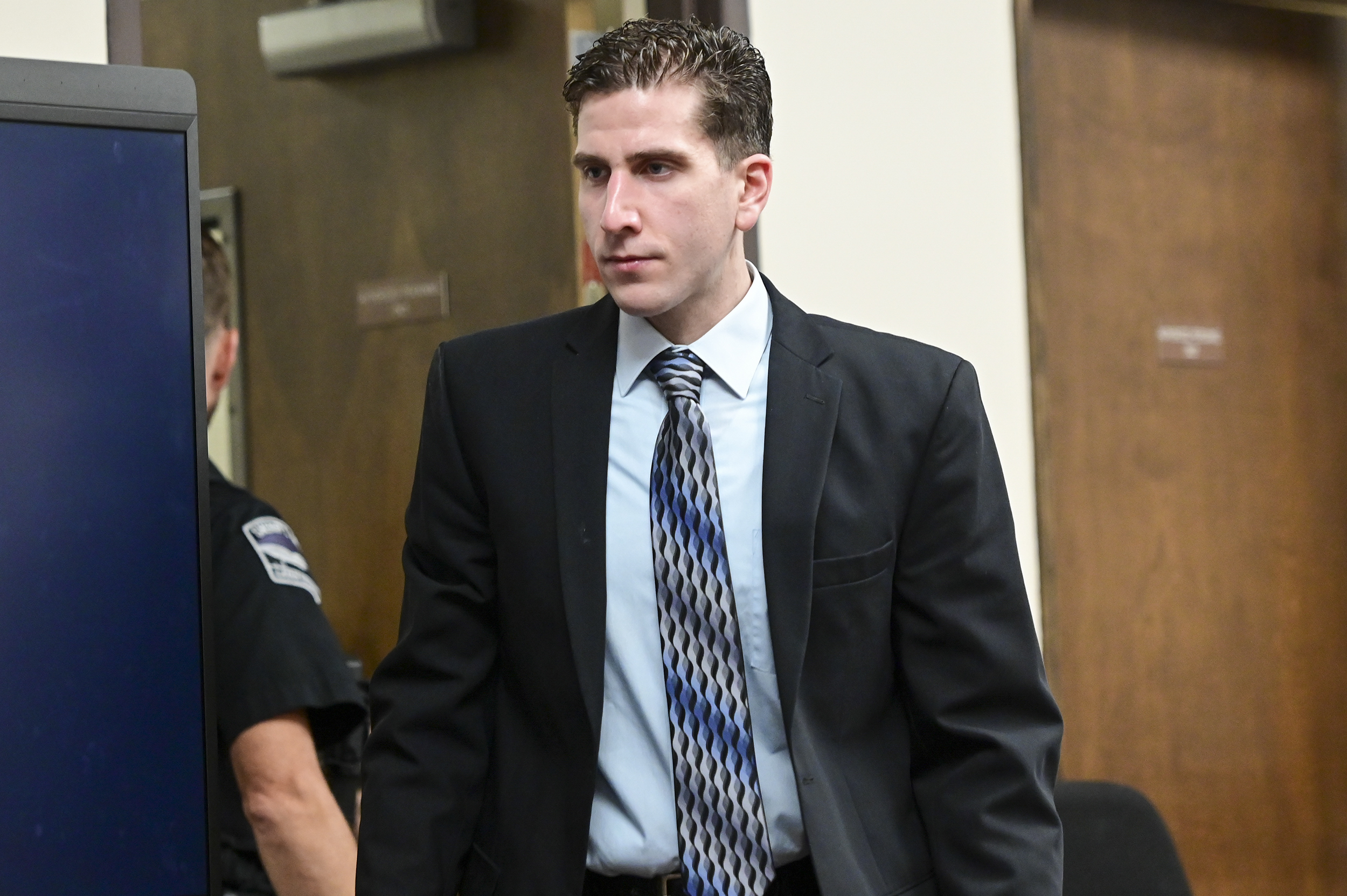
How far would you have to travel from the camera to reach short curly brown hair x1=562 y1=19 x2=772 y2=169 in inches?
59.7

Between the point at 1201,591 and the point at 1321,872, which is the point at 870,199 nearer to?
the point at 1201,591

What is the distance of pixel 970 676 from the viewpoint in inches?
61.0

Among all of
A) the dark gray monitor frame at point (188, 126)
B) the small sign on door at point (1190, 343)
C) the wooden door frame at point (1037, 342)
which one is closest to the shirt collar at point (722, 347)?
the dark gray monitor frame at point (188, 126)

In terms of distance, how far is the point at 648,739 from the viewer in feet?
5.07

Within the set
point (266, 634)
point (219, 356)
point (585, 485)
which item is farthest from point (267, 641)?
point (585, 485)

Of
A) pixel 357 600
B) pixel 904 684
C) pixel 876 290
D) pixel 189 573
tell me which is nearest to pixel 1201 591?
pixel 876 290

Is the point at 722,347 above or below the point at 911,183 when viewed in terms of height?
below

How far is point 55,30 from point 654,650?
41.5 inches

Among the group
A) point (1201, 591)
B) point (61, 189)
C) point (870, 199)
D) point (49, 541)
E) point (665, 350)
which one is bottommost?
point (1201, 591)

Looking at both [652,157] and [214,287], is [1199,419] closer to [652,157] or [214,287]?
[214,287]

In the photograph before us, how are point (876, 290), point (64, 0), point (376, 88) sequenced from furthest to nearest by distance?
1. point (376, 88)
2. point (876, 290)
3. point (64, 0)

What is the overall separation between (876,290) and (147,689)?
65.8 inches

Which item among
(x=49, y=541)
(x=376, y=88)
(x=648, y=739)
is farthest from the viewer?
(x=376, y=88)

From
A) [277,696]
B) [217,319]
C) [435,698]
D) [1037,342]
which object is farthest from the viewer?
[1037,342]
